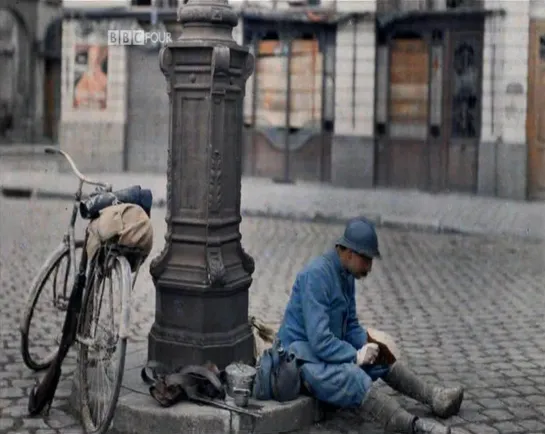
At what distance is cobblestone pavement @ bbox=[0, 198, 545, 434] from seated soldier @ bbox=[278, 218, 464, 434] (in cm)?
27

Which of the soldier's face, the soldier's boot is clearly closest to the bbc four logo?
the soldier's face

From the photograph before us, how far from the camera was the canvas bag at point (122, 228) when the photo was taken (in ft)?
17.1

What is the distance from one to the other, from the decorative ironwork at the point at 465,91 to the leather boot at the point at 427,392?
47.7ft

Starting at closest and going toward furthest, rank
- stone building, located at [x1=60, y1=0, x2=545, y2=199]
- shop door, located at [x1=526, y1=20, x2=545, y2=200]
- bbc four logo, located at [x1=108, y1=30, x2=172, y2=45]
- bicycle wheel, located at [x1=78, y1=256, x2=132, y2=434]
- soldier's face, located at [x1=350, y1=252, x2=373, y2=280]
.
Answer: bicycle wheel, located at [x1=78, y1=256, x2=132, y2=434] < soldier's face, located at [x1=350, y1=252, x2=373, y2=280] < shop door, located at [x1=526, y1=20, x2=545, y2=200] < stone building, located at [x1=60, y1=0, x2=545, y2=199] < bbc four logo, located at [x1=108, y1=30, x2=172, y2=45]

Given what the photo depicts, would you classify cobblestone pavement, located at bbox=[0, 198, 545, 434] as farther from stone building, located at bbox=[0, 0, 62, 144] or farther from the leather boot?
stone building, located at bbox=[0, 0, 62, 144]

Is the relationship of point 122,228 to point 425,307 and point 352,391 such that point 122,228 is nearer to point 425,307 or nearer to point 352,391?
point 352,391

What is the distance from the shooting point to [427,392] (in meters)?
5.42

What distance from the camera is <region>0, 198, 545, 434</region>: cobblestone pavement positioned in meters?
5.70

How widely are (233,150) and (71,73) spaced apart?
58.2 ft

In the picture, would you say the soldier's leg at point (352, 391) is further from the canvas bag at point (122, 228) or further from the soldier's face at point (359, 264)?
the canvas bag at point (122, 228)

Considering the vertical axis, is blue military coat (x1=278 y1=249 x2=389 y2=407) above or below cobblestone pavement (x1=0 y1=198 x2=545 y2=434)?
above

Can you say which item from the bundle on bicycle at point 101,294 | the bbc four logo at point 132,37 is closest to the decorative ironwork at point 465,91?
the bbc four logo at point 132,37

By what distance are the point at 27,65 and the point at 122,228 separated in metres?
30.2

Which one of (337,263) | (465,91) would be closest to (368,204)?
(465,91)
